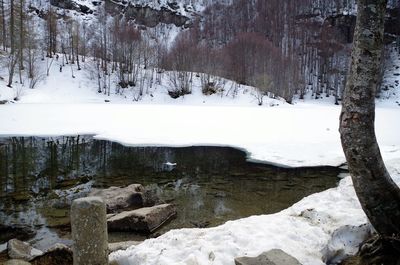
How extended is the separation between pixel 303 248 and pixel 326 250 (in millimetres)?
290

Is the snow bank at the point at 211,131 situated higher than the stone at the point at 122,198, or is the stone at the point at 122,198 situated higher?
the snow bank at the point at 211,131

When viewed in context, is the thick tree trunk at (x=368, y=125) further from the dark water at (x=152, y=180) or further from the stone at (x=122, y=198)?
the stone at (x=122, y=198)

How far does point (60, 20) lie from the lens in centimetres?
6412

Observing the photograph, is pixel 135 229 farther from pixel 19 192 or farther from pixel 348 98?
pixel 348 98

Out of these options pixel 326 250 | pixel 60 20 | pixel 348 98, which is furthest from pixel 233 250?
pixel 60 20

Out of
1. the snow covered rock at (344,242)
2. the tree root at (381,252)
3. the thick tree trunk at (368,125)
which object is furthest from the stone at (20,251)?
the thick tree trunk at (368,125)

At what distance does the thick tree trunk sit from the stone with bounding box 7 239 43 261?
459 cm

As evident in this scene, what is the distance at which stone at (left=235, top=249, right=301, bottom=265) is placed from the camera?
13.1 ft

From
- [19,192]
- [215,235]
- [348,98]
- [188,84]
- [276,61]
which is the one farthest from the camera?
[276,61]

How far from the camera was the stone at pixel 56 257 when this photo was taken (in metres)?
4.89

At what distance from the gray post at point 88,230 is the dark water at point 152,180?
9.83 feet

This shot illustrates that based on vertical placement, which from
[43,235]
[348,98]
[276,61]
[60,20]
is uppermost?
[60,20]

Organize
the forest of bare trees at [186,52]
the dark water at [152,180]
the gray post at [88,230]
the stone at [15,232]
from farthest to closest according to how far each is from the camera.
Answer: the forest of bare trees at [186,52] < the dark water at [152,180] < the stone at [15,232] < the gray post at [88,230]

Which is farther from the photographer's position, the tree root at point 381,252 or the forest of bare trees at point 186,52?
the forest of bare trees at point 186,52
